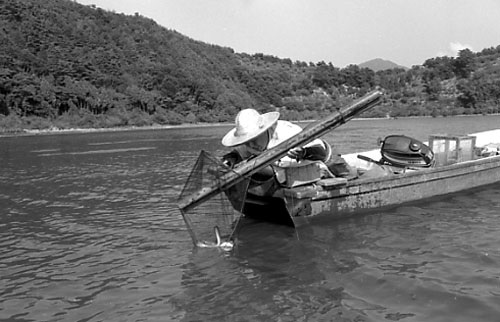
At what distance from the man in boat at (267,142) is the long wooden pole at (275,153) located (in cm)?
68

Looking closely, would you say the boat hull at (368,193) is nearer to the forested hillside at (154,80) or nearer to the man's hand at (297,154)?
the man's hand at (297,154)

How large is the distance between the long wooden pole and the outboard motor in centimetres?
395

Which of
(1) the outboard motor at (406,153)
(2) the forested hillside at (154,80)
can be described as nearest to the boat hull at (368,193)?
(1) the outboard motor at (406,153)

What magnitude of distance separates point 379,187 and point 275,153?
3689 mm

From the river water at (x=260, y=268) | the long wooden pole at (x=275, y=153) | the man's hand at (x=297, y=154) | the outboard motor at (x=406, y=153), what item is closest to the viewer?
the river water at (x=260, y=268)

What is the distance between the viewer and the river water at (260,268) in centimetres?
624

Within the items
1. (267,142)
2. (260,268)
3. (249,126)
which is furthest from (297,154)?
(260,268)

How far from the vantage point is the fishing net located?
8258 mm

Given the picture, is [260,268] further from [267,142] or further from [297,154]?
[297,154]

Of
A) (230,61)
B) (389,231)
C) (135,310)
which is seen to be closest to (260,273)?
(135,310)

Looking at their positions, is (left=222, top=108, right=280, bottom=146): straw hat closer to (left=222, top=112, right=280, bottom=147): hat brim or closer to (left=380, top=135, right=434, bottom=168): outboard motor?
(left=222, top=112, right=280, bottom=147): hat brim

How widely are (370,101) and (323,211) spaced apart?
2.67 meters

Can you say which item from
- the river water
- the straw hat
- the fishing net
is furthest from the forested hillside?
the fishing net

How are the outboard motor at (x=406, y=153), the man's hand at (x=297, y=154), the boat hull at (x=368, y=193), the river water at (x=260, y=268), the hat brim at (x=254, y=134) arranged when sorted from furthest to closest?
the outboard motor at (x=406, y=153), the man's hand at (x=297, y=154), the boat hull at (x=368, y=193), the hat brim at (x=254, y=134), the river water at (x=260, y=268)
